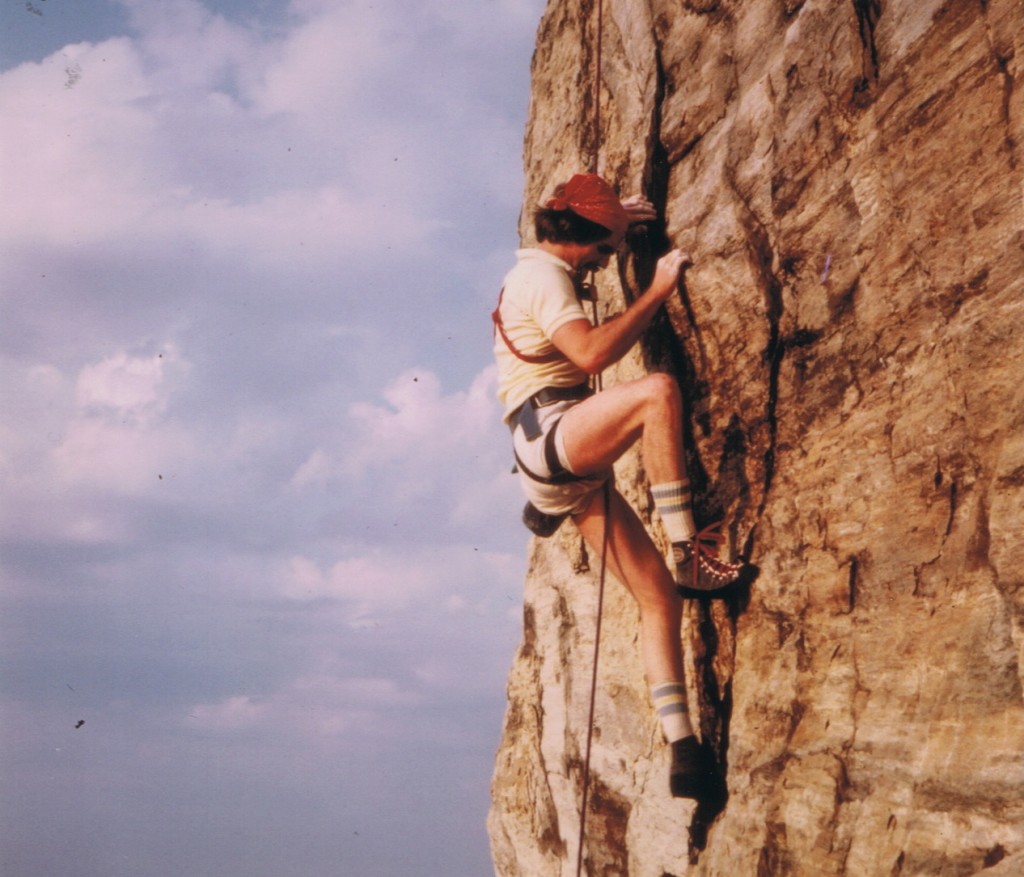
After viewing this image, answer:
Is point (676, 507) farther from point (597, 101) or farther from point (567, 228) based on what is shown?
point (597, 101)

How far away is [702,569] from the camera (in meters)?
5.26

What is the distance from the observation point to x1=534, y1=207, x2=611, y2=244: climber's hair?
542 cm

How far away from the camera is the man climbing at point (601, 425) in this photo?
491 centimetres

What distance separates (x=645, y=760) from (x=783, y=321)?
2892 millimetres

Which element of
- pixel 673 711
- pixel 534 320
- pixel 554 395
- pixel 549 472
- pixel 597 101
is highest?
pixel 597 101

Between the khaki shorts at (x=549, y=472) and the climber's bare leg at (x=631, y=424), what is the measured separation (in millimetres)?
125

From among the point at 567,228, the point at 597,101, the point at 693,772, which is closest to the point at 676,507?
the point at 693,772

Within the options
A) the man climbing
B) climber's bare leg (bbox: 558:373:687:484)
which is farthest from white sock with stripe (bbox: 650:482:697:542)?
climber's bare leg (bbox: 558:373:687:484)

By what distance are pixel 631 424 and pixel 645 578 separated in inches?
38.1

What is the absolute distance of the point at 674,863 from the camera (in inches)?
217

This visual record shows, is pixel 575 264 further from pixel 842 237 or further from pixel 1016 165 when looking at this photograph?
pixel 1016 165

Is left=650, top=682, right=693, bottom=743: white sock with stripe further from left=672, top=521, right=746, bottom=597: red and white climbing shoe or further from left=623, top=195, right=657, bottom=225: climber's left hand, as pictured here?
left=623, top=195, right=657, bottom=225: climber's left hand

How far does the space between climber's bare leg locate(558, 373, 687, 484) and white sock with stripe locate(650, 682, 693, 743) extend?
1168 mm

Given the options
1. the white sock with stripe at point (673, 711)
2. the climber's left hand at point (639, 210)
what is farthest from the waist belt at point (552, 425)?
the climber's left hand at point (639, 210)
